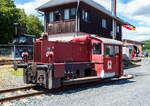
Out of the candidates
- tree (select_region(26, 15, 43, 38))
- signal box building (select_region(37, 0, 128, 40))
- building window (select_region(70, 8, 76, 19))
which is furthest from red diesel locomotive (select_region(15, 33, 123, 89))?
tree (select_region(26, 15, 43, 38))

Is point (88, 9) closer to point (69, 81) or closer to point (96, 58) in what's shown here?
point (96, 58)

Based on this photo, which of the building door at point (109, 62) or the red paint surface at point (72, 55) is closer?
the red paint surface at point (72, 55)

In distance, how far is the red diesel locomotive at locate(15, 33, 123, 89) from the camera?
625cm

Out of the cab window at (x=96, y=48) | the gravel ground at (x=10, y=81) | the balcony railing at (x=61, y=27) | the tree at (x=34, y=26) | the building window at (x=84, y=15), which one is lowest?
the gravel ground at (x=10, y=81)

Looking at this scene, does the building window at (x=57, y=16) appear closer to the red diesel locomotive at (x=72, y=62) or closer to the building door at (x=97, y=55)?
the red diesel locomotive at (x=72, y=62)

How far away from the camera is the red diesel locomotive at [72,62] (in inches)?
246

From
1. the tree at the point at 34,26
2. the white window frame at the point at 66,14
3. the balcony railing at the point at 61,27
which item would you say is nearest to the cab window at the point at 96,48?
the balcony railing at the point at 61,27

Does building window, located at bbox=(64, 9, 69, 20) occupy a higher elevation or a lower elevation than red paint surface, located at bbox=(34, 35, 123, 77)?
higher

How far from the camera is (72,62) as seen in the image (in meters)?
7.37

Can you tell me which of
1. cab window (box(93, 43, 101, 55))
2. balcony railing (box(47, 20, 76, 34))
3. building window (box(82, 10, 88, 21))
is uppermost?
building window (box(82, 10, 88, 21))

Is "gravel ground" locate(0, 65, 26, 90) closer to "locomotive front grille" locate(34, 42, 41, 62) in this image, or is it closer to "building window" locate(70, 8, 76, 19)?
"locomotive front grille" locate(34, 42, 41, 62)

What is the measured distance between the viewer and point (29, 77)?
274 inches

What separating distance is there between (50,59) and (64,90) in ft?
4.91

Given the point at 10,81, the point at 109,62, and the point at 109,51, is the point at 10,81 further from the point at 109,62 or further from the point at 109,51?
the point at 109,51
